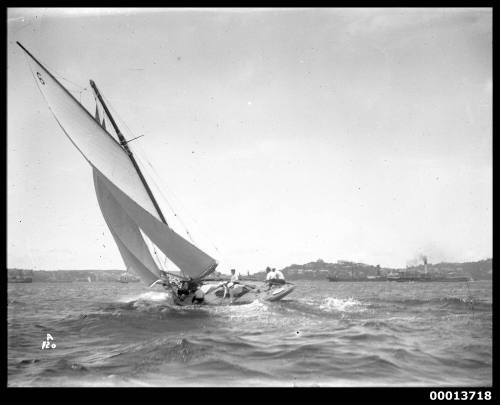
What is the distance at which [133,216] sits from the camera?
19125 millimetres

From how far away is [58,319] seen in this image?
1830 centimetres

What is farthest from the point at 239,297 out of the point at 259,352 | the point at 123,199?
the point at 259,352

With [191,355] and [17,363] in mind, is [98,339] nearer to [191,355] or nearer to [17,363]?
[17,363]

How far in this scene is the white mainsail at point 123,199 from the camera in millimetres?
17516

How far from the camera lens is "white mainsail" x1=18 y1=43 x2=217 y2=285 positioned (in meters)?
17.5

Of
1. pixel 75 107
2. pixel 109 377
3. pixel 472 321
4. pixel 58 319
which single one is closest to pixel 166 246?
pixel 58 319

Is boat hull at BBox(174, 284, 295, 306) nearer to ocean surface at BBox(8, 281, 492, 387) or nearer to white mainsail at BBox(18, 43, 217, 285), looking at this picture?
white mainsail at BBox(18, 43, 217, 285)

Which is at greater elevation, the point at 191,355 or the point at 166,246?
the point at 166,246

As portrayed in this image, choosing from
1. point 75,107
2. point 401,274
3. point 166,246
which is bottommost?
point 401,274

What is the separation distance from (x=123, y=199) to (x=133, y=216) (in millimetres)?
970
